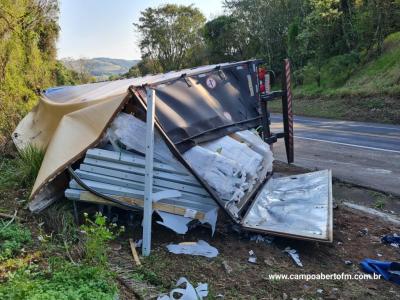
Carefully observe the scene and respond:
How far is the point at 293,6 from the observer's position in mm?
33312

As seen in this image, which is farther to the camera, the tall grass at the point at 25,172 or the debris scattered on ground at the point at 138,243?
the tall grass at the point at 25,172

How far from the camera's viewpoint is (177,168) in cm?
473

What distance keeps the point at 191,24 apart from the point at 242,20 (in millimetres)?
14507

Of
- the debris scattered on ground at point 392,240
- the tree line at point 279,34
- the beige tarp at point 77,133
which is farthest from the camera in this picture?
the tree line at point 279,34

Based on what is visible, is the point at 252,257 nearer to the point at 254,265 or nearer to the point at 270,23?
the point at 254,265

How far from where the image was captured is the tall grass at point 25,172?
5.95 m

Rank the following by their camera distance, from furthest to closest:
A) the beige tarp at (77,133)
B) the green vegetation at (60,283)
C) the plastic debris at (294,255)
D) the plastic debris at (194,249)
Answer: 1. the beige tarp at (77,133)
2. the plastic debris at (194,249)
3. the plastic debris at (294,255)
4. the green vegetation at (60,283)

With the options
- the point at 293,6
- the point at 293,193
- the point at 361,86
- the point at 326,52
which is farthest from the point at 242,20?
the point at 293,193

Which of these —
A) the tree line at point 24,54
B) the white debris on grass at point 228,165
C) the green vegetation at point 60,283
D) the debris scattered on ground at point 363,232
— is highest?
the tree line at point 24,54

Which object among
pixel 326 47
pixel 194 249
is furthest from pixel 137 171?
pixel 326 47

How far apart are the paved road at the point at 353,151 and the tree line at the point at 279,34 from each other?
410 inches

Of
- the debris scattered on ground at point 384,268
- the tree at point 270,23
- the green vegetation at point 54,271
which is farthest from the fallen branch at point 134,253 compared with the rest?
the tree at point 270,23

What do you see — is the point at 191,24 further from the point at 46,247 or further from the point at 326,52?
the point at 46,247

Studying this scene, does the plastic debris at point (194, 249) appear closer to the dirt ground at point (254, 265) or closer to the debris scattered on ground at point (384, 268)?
the dirt ground at point (254, 265)
